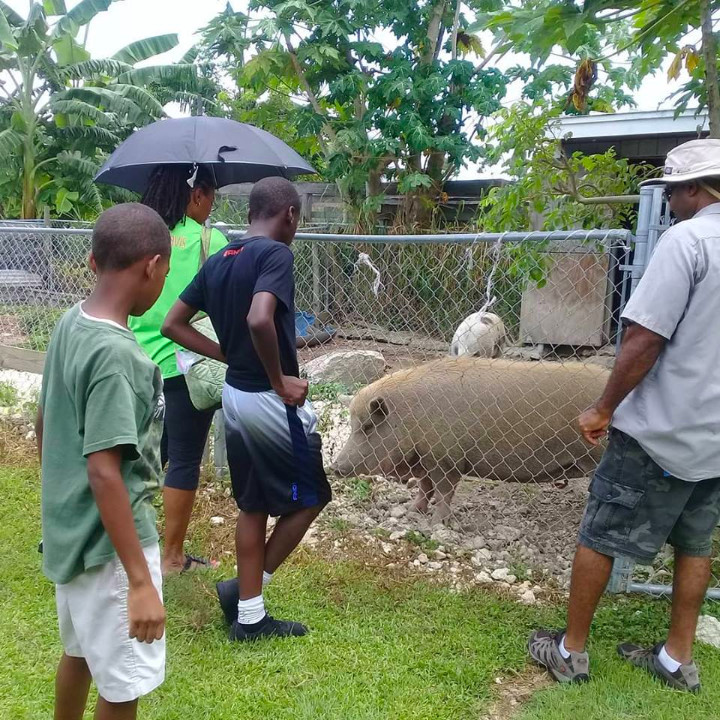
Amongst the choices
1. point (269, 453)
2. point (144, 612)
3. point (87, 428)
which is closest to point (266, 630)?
point (269, 453)

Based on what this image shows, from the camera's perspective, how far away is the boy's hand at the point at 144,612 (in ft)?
6.50

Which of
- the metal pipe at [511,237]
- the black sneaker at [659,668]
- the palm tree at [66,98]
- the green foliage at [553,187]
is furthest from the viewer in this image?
the palm tree at [66,98]

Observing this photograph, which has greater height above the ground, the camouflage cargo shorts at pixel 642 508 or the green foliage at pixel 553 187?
the green foliage at pixel 553 187

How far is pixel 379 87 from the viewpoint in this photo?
11.5 m

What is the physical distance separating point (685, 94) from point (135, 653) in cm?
404

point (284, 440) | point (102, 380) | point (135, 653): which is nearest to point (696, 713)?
point (284, 440)

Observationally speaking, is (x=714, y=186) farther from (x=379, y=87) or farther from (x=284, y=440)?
(x=379, y=87)

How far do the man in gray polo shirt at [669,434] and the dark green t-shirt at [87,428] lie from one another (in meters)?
1.68

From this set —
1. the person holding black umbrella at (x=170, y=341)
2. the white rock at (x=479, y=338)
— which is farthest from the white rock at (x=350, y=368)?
the person holding black umbrella at (x=170, y=341)

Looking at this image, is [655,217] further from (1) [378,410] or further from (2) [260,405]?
(1) [378,410]

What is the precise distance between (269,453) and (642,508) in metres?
1.51

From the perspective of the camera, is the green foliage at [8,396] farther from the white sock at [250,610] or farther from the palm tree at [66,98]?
the palm tree at [66,98]

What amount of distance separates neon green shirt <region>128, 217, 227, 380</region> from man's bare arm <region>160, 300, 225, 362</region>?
0.32 m

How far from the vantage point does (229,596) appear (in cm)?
345
